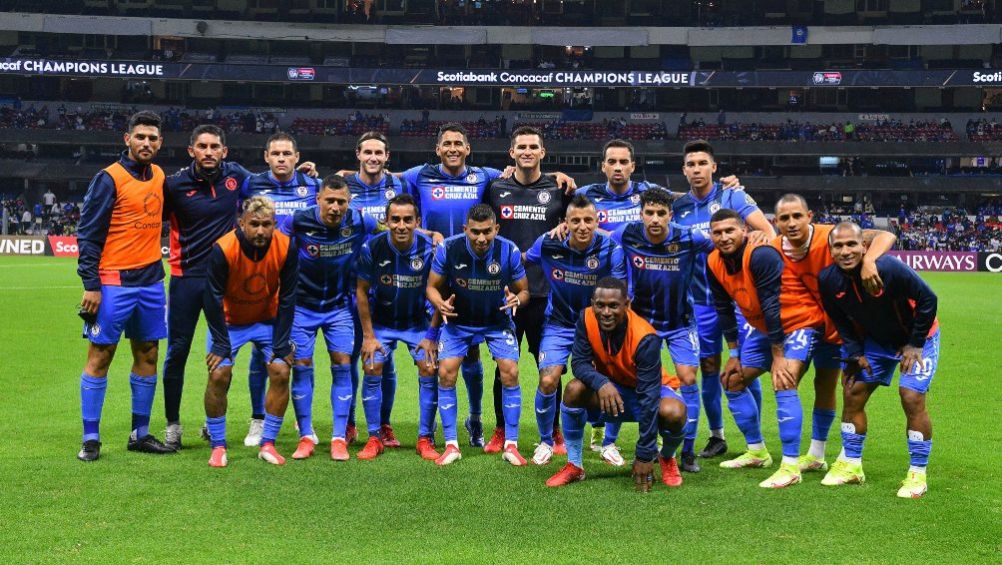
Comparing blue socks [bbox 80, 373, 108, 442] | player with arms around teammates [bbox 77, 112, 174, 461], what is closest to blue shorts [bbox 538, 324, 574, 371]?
player with arms around teammates [bbox 77, 112, 174, 461]

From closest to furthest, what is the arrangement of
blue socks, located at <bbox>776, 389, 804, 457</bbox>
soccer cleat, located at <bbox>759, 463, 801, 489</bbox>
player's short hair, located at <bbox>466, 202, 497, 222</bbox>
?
soccer cleat, located at <bbox>759, 463, 801, 489</bbox> < blue socks, located at <bbox>776, 389, 804, 457</bbox> < player's short hair, located at <bbox>466, 202, 497, 222</bbox>

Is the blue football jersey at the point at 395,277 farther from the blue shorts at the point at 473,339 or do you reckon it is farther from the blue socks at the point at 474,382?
the blue socks at the point at 474,382

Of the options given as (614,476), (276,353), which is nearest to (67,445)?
(276,353)

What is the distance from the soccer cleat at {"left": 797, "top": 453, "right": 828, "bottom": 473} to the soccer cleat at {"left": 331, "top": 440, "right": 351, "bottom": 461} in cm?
371

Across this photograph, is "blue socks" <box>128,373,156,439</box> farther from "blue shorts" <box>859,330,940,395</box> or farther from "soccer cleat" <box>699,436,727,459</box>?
"blue shorts" <box>859,330,940,395</box>

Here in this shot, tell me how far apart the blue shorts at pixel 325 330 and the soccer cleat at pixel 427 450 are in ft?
3.26

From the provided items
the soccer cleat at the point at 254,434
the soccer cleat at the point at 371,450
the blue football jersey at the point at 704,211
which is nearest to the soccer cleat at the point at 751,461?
the blue football jersey at the point at 704,211

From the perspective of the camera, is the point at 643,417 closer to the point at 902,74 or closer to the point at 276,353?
the point at 276,353

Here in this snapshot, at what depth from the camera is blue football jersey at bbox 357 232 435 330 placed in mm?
8547

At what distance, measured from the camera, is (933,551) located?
5.87 metres

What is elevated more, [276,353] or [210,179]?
[210,179]

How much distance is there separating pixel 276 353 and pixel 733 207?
13.3ft

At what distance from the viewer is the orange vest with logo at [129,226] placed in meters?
8.27

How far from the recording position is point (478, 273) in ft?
27.6
